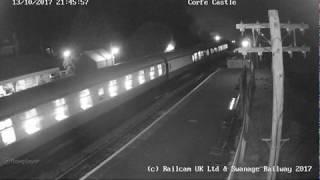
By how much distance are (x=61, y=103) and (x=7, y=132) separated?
135 inches

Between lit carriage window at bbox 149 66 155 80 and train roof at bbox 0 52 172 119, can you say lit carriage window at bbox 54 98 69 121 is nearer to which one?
train roof at bbox 0 52 172 119

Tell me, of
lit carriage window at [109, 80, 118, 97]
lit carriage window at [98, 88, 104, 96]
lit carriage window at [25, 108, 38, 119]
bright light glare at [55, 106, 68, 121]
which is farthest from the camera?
lit carriage window at [109, 80, 118, 97]

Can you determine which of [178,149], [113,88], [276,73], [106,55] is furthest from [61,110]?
[106,55]

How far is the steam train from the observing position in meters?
12.5

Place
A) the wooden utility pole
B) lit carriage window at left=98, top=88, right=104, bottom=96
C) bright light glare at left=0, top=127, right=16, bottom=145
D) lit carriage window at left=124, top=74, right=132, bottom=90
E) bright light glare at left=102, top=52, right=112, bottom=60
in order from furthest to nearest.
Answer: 1. bright light glare at left=102, top=52, right=112, bottom=60
2. lit carriage window at left=124, top=74, right=132, bottom=90
3. lit carriage window at left=98, top=88, right=104, bottom=96
4. bright light glare at left=0, top=127, right=16, bottom=145
5. the wooden utility pole

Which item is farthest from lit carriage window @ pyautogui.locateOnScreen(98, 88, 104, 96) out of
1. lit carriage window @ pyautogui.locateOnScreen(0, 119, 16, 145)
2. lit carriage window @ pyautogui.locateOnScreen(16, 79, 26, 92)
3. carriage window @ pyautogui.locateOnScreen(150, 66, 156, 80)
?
lit carriage window @ pyautogui.locateOnScreen(16, 79, 26, 92)

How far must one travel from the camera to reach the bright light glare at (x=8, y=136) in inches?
467

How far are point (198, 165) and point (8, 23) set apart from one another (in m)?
41.3

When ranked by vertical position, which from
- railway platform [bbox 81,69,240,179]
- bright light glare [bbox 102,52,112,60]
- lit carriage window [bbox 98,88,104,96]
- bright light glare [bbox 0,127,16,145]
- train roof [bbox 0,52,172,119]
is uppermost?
bright light glare [bbox 102,52,112,60]

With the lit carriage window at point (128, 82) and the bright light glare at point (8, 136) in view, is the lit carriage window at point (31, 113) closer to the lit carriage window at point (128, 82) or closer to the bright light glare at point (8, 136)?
the bright light glare at point (8, 136)

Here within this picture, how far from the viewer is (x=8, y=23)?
45094 mm

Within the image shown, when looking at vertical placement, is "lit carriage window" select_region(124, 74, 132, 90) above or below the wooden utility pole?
below

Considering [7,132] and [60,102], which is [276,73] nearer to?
[7,132]

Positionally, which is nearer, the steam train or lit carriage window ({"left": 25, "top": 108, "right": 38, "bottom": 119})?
the steam train
